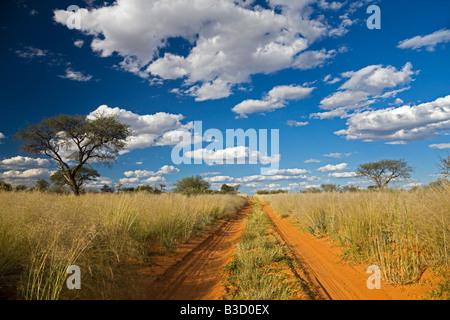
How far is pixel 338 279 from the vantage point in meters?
4.92

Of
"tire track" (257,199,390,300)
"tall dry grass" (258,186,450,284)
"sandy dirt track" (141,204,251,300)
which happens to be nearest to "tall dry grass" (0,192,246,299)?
"sandy dirt track" (141,204,251,300)

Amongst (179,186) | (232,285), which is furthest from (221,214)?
(179,186)

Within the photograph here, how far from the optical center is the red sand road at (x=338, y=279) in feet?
13.2

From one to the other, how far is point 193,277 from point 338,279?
10.3 ft

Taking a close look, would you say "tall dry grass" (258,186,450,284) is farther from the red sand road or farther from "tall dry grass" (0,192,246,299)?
"tall dry grass" (0,192,246,299)

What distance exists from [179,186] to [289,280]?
43.1 m

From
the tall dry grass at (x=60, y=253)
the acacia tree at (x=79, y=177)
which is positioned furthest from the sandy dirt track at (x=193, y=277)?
the acacia tree at (x=79, y=177)

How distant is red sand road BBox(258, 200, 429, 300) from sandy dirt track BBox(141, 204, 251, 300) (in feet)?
6.49

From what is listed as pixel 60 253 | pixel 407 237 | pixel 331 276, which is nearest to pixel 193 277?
pixel 60 253

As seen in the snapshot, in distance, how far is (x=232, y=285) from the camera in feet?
14.3

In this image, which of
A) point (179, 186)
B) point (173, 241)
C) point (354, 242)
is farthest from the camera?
point (179, 186)

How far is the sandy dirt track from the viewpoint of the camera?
4.19 m
